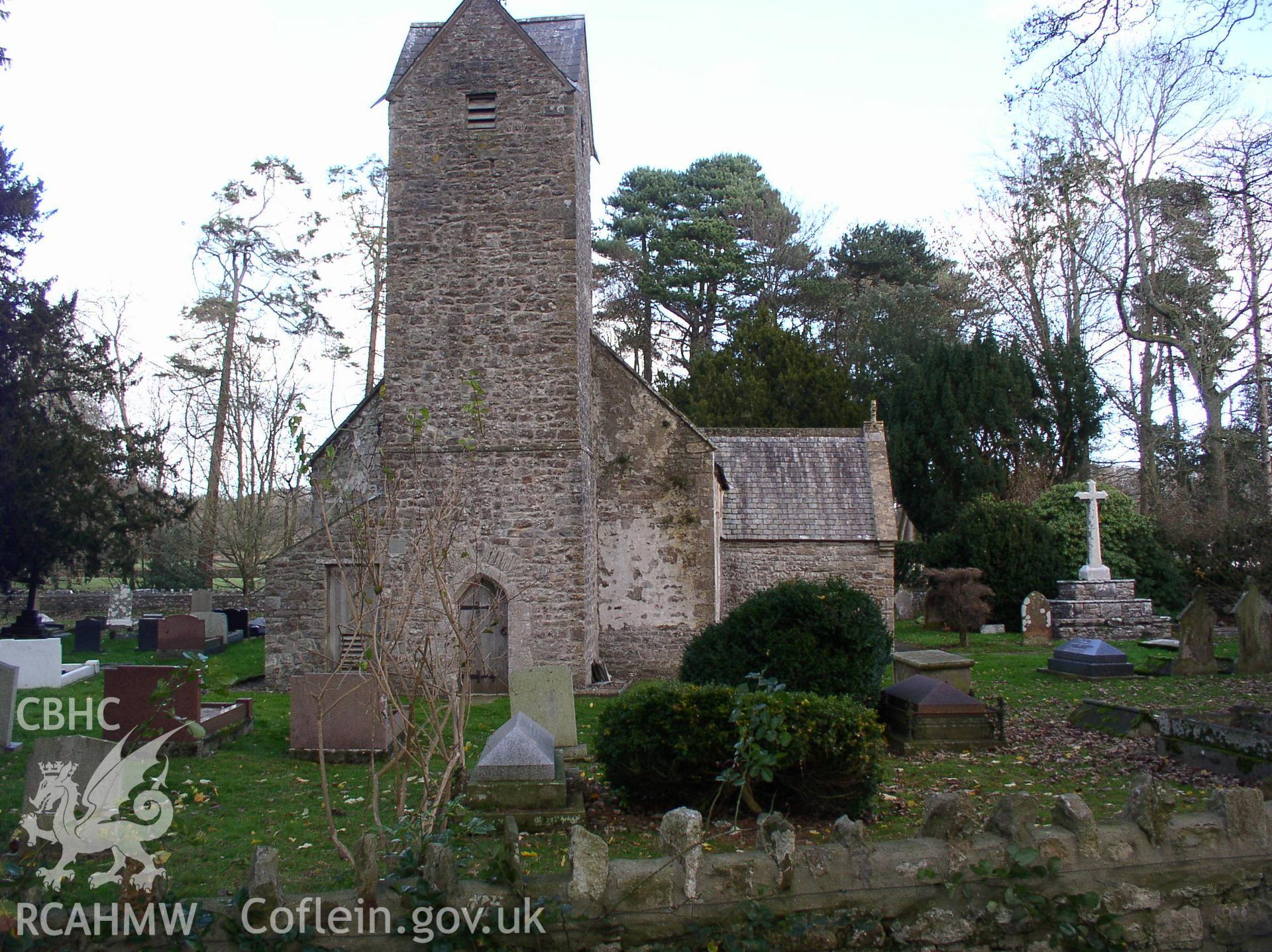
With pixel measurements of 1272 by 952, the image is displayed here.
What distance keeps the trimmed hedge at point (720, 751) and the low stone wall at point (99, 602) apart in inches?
932

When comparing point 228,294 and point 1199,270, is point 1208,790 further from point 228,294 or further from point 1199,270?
point 228,294

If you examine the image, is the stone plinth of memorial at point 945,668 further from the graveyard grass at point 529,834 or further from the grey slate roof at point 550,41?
the grey slate roof at point 550,41

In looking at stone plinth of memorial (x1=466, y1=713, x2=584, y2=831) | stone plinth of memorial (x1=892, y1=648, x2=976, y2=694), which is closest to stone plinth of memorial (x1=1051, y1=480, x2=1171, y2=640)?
stone plinth of memorial (x1=892, y1=648, x2=976, y2=694)

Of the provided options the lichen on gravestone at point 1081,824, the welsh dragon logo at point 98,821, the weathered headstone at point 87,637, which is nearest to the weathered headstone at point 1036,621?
the lichen on gravestone at point 1081,824

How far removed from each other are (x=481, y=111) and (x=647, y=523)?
297 inches

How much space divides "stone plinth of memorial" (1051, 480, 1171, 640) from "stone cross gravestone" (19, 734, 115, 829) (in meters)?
19.3

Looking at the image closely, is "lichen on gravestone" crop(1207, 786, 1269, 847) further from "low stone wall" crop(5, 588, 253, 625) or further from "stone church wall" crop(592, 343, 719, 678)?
"low stone wall" crop(5, 588, 253, 625)

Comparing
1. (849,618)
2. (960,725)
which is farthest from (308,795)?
(960,725)

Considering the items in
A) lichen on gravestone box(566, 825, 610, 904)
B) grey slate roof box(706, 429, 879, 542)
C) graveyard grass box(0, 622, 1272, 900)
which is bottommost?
graveyard grass box(0, 622, 1272, 900)

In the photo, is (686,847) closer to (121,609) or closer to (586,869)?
(586,869)

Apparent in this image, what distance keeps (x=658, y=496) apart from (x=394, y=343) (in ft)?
17.5

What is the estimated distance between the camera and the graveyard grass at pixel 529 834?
612cm

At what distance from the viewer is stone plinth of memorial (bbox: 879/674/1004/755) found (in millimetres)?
9453

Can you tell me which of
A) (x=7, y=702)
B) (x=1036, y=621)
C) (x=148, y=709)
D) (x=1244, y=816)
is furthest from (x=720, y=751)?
(x=1036, y=621)
